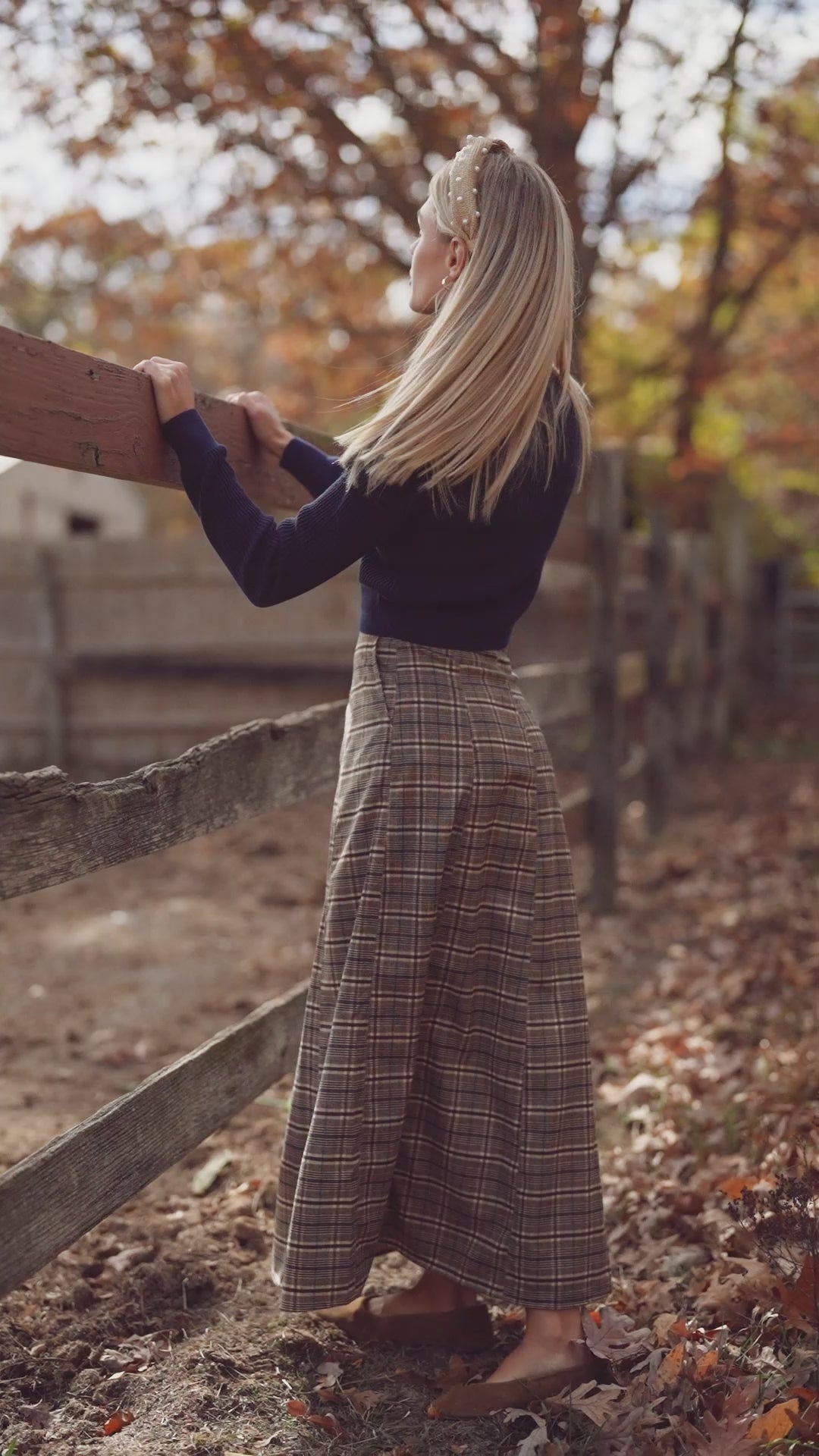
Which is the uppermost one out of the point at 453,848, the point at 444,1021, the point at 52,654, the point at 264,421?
the point at 264,421

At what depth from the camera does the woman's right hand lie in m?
2.64

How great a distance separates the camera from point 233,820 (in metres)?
2.51

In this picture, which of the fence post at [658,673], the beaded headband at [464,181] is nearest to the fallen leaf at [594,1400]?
the beaded headband at [464,181]

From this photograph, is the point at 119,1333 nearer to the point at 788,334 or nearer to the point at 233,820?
the point at 233,820

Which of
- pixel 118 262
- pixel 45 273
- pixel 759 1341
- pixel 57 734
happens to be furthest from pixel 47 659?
pixel 759 1341

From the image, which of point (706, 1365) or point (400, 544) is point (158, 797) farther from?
point (706, 1365)

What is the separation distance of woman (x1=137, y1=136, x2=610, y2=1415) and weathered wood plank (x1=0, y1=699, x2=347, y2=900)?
0.26 meters

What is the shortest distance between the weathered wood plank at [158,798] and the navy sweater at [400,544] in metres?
0.37

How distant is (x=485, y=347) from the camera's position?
216 centimetres

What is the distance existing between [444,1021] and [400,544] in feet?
2.88

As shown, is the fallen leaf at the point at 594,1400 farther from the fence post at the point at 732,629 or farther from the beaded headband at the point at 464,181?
the fence post at the point at 732,629

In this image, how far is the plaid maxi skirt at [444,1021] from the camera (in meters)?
2.29

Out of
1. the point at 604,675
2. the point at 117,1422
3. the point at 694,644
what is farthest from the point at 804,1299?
the point at 694,644

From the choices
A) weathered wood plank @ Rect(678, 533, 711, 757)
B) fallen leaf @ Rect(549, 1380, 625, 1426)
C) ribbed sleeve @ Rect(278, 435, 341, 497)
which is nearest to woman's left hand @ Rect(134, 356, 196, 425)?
ribbed sleeve @ Rect(278, 435, 341, 497)
